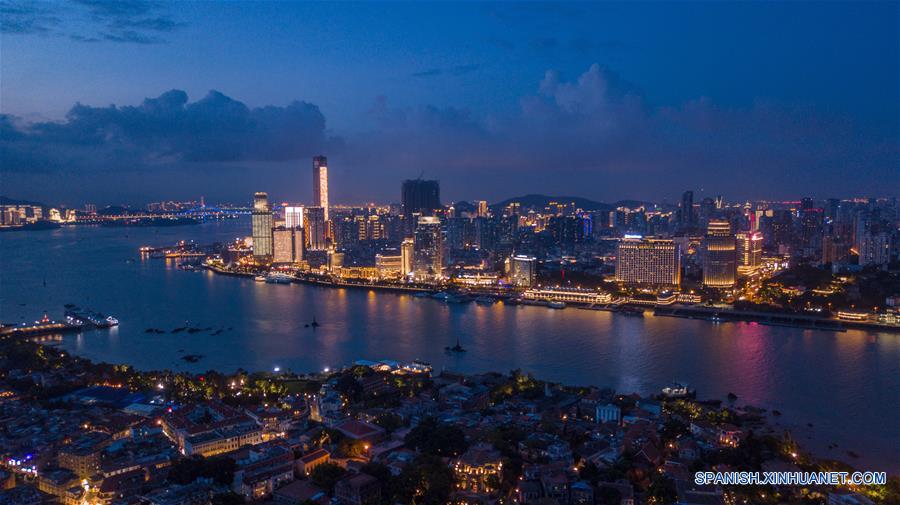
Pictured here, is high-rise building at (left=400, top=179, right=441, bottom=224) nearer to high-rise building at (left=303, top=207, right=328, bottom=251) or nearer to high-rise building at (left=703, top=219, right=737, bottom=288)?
high-rise building at (left=303, top=207, right=328, bottom=251)

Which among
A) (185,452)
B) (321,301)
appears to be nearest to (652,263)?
(321,301)

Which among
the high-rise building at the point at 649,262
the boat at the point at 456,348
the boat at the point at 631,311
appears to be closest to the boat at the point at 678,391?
the boat at the point at 456,348

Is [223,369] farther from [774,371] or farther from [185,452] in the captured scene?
[774,371]

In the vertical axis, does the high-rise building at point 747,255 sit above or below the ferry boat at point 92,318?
above

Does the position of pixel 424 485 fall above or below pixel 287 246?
below

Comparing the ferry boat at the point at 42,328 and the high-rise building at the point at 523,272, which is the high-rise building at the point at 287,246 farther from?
the ferry boat at the point at 42,328

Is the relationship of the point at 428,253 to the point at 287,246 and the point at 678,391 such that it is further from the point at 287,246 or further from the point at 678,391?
the point at 678,391

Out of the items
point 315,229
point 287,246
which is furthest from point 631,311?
point 315,229
